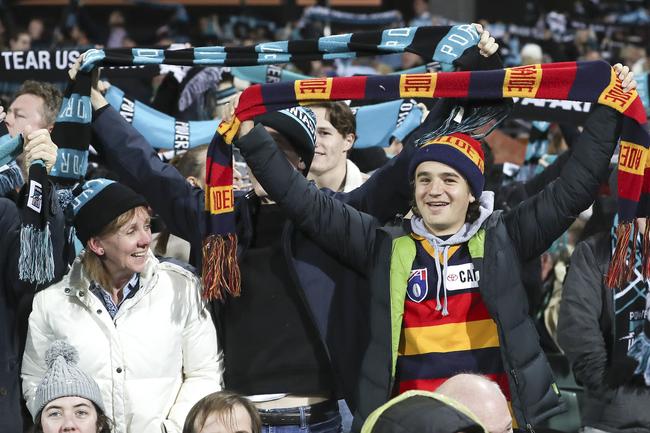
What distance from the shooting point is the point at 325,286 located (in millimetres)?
4500

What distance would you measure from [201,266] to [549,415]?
1351 mm

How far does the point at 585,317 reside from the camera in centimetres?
536

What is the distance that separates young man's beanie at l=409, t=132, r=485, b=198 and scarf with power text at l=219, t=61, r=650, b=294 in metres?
0.14

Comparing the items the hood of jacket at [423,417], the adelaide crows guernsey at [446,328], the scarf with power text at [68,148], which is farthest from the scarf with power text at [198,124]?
the hood of jacket at [423,417]

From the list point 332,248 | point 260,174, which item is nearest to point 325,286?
point 332,248

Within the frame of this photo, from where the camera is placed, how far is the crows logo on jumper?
422 cm

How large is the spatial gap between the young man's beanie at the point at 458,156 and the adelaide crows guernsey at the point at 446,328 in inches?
9.3

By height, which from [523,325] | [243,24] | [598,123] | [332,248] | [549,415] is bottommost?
[549,415]

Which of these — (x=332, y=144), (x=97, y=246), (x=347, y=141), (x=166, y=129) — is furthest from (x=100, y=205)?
(x=166, y=129)

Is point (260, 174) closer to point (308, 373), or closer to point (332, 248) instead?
point (332, 248)

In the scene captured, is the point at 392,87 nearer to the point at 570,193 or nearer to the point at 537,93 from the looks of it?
the point at 537,93

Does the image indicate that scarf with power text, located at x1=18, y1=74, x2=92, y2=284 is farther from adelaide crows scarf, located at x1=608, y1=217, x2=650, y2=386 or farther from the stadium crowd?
adelaide crows scarf, located at x1=608, y1=217, x2=650, y2=386

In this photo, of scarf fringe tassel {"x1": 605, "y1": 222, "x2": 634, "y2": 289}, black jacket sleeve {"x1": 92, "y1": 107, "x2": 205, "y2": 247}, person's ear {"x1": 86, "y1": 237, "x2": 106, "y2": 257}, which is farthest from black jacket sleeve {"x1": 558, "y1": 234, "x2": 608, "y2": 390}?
person's ear {"x1": 86, "y1": 237, "x2": 106, "y2": 257}

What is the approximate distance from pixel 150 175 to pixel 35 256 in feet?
1.81
